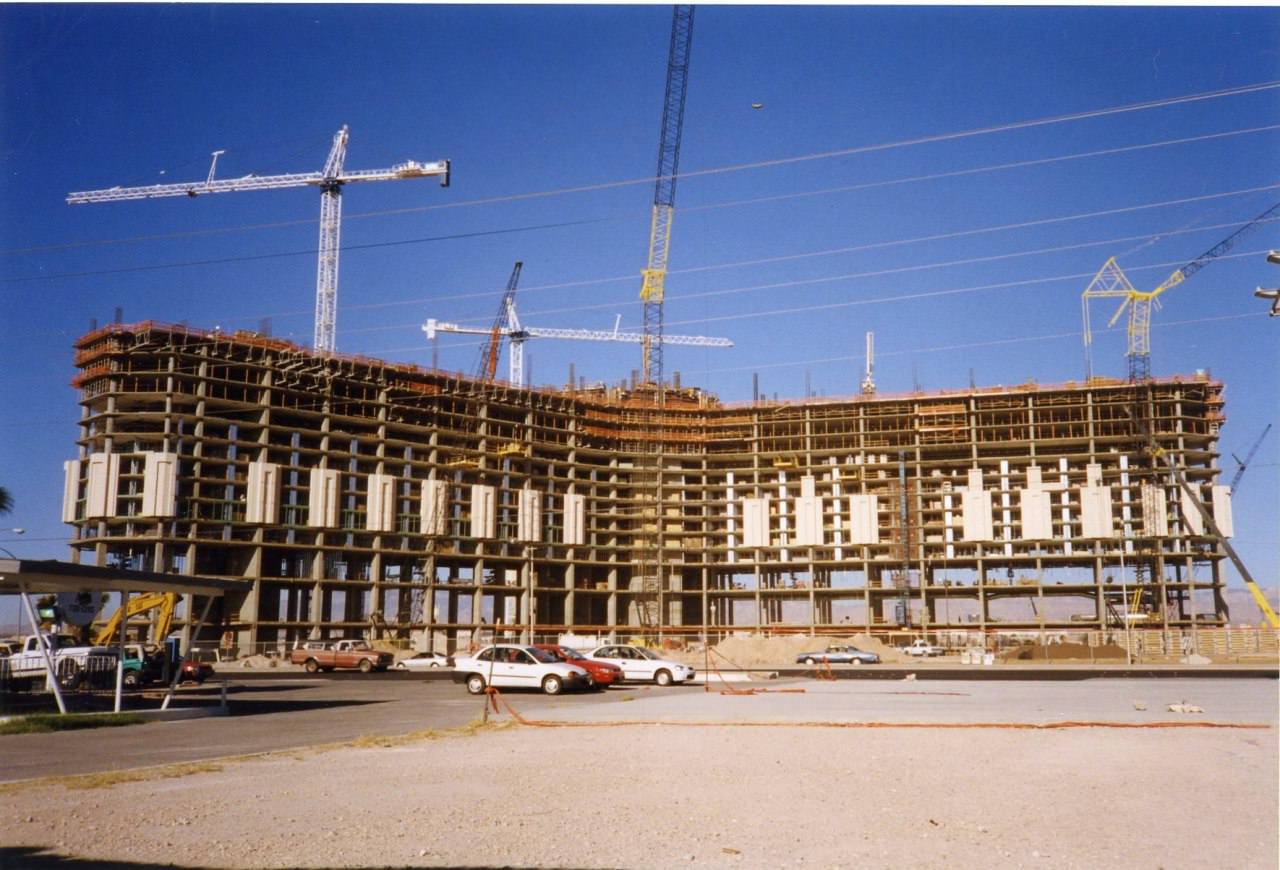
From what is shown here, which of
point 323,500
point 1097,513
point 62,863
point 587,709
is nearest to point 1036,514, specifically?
point 1097,513

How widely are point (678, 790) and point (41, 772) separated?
9384 millimetres

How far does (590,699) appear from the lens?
107 feet

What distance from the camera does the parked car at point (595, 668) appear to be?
125 ft

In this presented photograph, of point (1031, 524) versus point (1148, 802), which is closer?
point (1148, 802)

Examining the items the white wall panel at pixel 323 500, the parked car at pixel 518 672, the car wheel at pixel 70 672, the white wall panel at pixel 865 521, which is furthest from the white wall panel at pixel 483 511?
the car wheel at pixel 70 672

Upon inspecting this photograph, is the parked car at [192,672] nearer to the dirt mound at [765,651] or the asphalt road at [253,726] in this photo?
the asphalt road at [253,726]

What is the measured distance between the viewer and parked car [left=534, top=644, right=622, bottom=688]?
3809cm

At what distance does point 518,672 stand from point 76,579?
15.5 metres

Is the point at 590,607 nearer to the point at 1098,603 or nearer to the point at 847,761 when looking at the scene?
the point at 1098,603

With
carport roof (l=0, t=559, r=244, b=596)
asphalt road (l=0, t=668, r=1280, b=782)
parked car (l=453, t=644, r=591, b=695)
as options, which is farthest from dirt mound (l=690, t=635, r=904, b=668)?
carport roof (l=0, t=559, r=244, b=596)

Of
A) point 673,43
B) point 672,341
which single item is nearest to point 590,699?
point 673,43

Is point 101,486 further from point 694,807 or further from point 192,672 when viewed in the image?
point 694,807

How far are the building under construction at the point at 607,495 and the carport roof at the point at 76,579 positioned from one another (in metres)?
69.1

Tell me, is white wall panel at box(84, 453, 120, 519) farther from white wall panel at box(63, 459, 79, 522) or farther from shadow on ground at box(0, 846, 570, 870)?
shadow on ground at box(0, 846, 570, 870)
